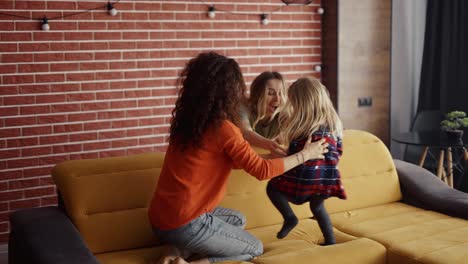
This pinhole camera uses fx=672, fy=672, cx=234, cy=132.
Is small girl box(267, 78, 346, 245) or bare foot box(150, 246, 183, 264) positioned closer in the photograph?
bare foot box(150, 246, 183, 264)

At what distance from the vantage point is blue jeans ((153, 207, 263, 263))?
290 centimetres

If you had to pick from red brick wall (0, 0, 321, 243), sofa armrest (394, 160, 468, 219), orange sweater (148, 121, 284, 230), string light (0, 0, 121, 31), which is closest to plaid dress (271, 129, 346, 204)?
orange sweater (148, 121, 284, 230)

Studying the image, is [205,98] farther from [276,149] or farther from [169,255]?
[169,255]

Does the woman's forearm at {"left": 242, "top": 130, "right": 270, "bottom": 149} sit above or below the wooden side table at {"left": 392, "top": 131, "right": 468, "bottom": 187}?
above

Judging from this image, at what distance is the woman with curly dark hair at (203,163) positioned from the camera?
2852 mm

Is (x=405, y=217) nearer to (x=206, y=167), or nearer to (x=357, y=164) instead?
(x=357, y=164)

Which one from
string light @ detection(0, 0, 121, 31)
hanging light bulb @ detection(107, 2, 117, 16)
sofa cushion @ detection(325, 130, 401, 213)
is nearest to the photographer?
sofa cushion @ detection(325, 130, 401, 213)

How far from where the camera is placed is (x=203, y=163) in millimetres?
2877

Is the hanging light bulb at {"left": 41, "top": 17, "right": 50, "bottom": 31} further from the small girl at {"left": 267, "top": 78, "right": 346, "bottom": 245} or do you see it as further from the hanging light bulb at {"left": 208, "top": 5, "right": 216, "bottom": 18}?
the small girl at {"left": 267, "top": 78, "right": 346, "bottom": 245}

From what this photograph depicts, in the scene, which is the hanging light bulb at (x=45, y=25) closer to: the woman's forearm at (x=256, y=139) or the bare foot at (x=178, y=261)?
the woman's forearm at (x=256, y=139)

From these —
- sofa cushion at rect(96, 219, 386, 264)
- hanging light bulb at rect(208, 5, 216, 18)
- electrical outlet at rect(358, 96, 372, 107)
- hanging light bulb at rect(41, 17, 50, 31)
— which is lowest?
sofa cushion at rect(96, 219, 386, 264)

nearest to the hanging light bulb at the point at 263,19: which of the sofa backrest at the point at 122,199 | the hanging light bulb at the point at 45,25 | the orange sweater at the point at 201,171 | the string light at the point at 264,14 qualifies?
the string light at the point at 264,14

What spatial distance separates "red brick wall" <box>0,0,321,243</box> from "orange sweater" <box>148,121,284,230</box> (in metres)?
1.55

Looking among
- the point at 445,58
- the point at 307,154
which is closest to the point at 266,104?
the point at 307,154
